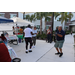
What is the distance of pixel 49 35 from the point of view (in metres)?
7.73

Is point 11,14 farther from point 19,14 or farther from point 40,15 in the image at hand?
point 40,15

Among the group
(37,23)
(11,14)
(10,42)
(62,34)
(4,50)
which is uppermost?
(11,14)

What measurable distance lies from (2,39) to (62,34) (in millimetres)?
3185

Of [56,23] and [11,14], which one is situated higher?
[11,14]

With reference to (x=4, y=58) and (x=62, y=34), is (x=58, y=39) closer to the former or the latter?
(x=62, y=34)

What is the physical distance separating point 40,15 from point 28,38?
1010 centimetres

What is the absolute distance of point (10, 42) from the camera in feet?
24.8

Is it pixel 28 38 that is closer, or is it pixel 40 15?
pixel 28 38
